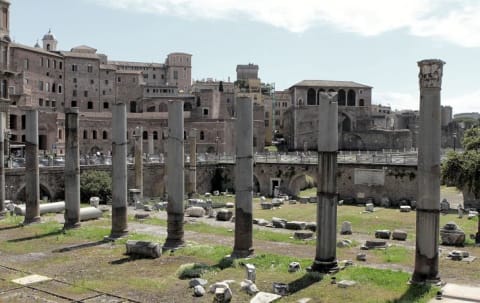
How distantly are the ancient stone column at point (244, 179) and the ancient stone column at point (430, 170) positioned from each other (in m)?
4.41

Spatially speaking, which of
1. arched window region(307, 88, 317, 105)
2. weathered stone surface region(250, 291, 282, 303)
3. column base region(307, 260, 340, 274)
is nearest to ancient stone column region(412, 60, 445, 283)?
column base region(307, 260, 340, 274)

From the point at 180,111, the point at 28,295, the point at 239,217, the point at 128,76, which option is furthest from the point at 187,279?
the point at 128,76

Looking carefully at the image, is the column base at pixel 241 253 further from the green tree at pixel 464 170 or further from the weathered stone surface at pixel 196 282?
the green tree at pixel 464 170

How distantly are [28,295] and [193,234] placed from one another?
→ 302 inches

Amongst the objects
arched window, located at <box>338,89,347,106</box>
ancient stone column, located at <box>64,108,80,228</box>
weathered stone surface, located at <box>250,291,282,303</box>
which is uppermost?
arched window, located at <box>338,89,347,106</box>

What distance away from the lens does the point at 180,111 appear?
1504 cm

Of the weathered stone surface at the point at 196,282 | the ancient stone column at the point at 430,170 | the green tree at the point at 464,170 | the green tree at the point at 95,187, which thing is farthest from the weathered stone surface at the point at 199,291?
the green tree at the point at 95,187

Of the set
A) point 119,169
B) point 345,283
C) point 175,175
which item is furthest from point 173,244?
point 345,283

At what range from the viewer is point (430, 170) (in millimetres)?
10656

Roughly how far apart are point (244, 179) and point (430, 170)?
4684 millimetres

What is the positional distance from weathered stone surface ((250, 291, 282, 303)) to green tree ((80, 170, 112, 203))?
22551 mm

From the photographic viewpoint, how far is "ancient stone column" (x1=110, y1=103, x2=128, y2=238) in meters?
16.7

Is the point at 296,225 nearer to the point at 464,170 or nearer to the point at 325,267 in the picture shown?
the point at 464,170

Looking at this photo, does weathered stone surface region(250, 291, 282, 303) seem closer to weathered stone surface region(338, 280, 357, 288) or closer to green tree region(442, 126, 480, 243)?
weathered stone surface region(338, 280, 357, 288)
